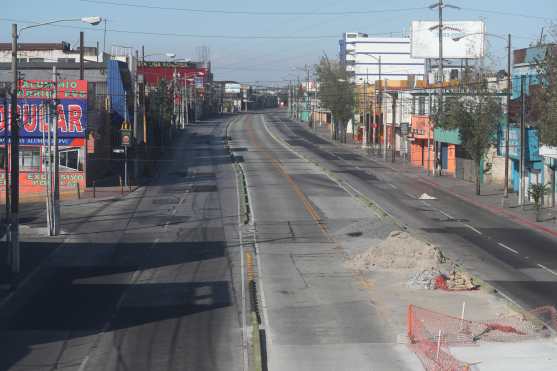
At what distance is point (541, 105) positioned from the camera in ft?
131

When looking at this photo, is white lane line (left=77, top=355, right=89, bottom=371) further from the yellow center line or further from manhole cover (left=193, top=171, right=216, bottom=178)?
manhole cover (left=193, top=171, right=216, bottom=178)

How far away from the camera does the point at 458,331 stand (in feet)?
67.8

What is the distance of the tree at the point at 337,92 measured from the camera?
10225 centimetres

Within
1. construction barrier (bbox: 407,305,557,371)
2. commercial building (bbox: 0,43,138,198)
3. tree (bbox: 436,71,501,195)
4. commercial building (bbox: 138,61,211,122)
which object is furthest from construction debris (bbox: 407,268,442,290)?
commercial building (bbox: 138,61,211,122)

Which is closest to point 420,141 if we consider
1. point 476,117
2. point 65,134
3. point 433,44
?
point 433,44

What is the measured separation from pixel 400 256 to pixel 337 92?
74.4m

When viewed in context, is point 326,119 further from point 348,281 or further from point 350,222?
point 348,281

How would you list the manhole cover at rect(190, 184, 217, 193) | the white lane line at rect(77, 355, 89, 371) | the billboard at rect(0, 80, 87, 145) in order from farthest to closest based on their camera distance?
the manhole cover at rect(190, 184, 217, 193) < the billboard at rect(0, 80, 87, 145) < the white lane line at rect(77, 355, 89, 371)

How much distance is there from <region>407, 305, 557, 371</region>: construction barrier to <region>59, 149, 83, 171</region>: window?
129 ft

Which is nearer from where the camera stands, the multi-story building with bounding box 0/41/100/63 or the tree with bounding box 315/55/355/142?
the tree with bounding box 315/55/355/142

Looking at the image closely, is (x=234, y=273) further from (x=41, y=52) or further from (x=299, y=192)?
(x=41, y=52)

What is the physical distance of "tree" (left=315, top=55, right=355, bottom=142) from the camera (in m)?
102

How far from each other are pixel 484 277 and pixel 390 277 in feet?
10.3

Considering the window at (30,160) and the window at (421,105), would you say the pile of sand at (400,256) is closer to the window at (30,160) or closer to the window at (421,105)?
the window at (30,160)
